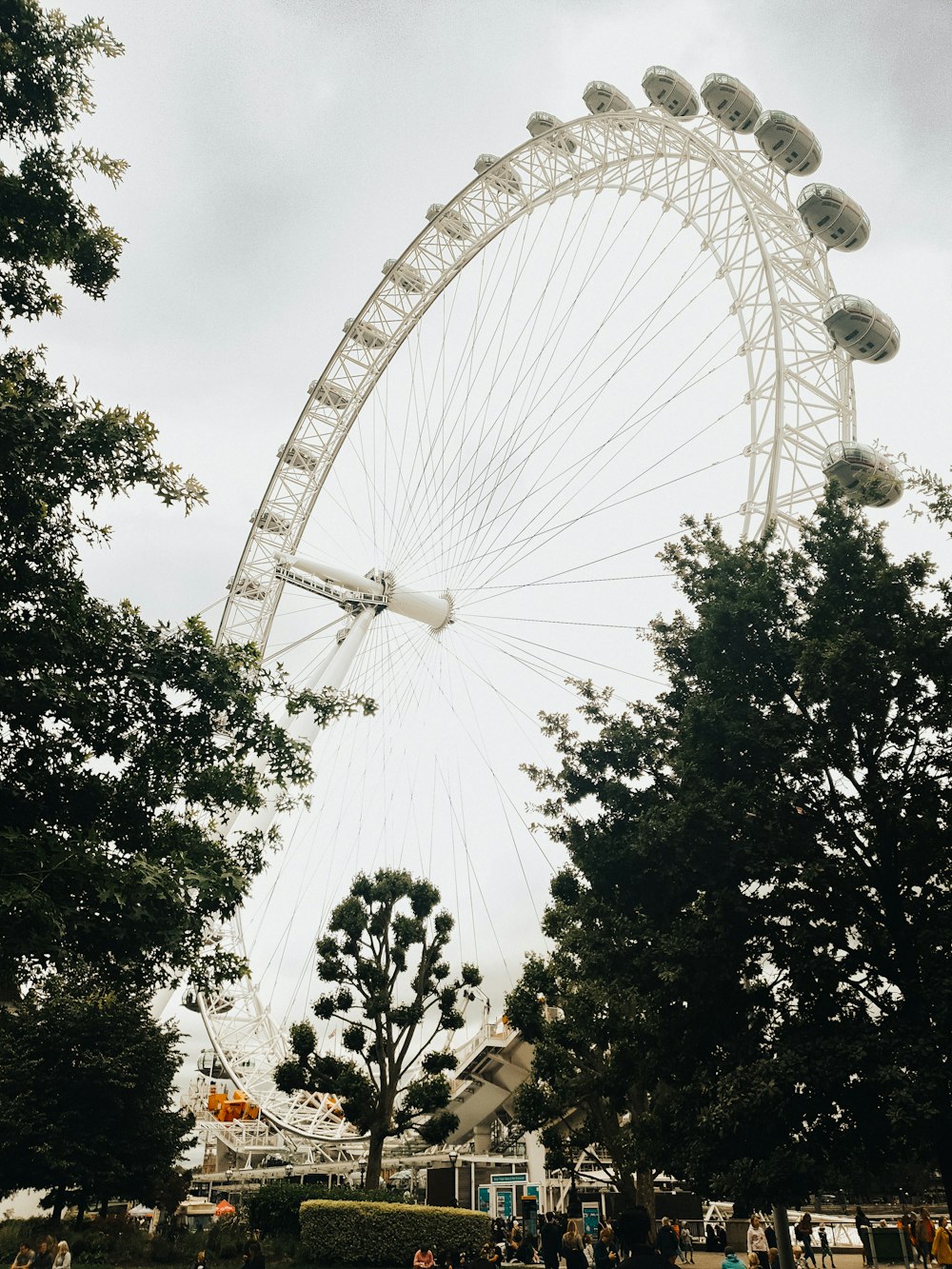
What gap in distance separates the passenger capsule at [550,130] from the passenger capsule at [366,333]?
9.99 metres

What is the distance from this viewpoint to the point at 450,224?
34688 mm

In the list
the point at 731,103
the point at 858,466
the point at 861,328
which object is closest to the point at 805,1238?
the point at 858,466

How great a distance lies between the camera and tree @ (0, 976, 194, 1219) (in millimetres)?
24969

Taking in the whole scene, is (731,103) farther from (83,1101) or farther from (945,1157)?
(83,1101)

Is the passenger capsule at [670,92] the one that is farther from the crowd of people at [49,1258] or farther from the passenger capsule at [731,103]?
the crowd of people at [49,1258]

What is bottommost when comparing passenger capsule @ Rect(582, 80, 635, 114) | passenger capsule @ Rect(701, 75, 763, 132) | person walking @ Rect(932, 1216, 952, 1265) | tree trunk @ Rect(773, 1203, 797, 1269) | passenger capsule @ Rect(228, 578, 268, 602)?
person walking @ Rect(932, 1216, 952, 1265)

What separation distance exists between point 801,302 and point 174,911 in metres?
18.9

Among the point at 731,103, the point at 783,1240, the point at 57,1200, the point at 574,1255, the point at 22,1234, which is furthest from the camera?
the point at 22,1234

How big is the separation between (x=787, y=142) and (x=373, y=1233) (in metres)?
29.2

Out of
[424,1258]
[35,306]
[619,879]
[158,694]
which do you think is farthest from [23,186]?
[424,1258]

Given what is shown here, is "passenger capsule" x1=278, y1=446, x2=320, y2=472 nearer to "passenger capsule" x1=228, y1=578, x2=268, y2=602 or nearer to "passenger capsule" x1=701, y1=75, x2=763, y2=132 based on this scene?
"passenger capsule" x1=228, y1=578, x2=268, y2=602

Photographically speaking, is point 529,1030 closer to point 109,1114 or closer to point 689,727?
point 109,1114

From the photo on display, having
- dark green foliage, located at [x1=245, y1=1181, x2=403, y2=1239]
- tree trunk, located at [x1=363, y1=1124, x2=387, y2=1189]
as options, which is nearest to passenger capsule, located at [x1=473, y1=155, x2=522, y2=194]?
tree trunk, located at [x1=363, y1=1124, x2=387, y2=1189]

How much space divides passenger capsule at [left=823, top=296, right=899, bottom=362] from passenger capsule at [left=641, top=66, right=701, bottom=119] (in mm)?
8236
